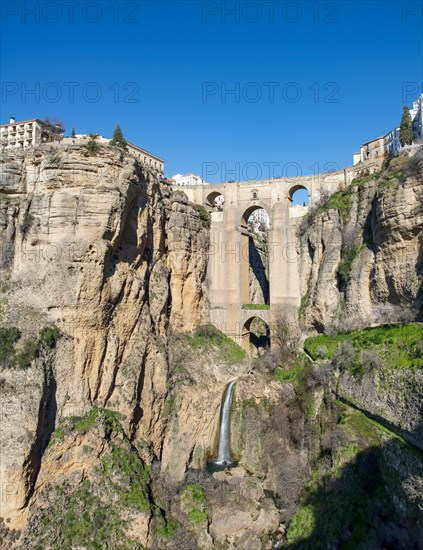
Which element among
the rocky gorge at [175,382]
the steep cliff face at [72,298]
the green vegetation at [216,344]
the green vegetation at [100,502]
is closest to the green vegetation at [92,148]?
the steep cliff face at [72,298]

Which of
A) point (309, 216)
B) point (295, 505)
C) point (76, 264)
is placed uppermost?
point (309, 216)

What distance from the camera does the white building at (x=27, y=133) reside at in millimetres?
36406

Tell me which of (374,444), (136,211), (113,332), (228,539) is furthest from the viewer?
(136,211)

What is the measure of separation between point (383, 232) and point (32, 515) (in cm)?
1825

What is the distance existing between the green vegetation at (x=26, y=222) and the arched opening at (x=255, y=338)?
15511 mm

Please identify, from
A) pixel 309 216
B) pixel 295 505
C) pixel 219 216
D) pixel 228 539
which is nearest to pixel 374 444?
pixel 295 505

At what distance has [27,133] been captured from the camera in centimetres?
3706

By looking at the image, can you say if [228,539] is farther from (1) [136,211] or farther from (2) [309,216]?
(2) [309,216]

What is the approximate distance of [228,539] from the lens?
1906 centimetres

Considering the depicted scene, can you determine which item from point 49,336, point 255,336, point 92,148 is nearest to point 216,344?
point 255,336

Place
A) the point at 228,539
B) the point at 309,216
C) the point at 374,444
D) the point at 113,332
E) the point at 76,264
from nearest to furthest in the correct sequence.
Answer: the point at 374,444, the point at 228,539, the point at 76,264, the point at 113,332, the point at 309,216

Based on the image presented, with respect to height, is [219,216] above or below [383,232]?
above

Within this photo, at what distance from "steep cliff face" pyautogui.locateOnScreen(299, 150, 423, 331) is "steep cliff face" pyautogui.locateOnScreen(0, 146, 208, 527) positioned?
10143 millimetres

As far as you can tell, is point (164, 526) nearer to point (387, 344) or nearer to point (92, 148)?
point (387, 344)
